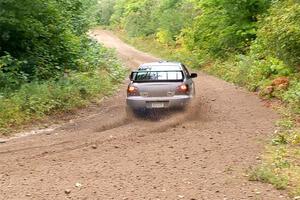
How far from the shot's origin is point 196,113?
48.1 ft

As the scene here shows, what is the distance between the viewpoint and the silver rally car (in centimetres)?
1386

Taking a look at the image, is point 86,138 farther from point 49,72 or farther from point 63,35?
point 63,35

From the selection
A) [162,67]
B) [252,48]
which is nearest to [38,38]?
[162,67]

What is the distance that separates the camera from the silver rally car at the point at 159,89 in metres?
13.9

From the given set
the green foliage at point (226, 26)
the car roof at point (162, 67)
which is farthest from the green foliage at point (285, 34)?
the green foliage at point (226, 26)

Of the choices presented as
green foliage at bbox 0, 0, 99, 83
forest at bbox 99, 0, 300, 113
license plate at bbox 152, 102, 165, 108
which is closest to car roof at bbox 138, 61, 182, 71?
license plate at bbox 152, 102, 165, 108

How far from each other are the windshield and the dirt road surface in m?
1.06

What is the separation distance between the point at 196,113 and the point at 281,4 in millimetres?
9393

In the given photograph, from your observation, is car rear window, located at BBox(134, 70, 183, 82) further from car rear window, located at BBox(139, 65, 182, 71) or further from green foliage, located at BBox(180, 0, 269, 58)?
green foliage, located at BBox(180, 0, 269, 58)

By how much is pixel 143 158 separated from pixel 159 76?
4.85 m

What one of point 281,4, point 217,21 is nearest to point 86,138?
point 281,4

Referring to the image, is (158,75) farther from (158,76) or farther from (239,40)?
(239,40)

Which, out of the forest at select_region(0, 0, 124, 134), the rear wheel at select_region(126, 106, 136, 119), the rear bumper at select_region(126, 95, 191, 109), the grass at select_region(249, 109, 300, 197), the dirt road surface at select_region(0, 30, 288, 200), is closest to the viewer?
the dirt road surface at select_region(0, 30, 288, 200)

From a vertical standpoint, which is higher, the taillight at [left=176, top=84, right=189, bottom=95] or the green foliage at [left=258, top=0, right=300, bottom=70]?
the green foliage at [left=258, top=0, right=300, bottom=70]
